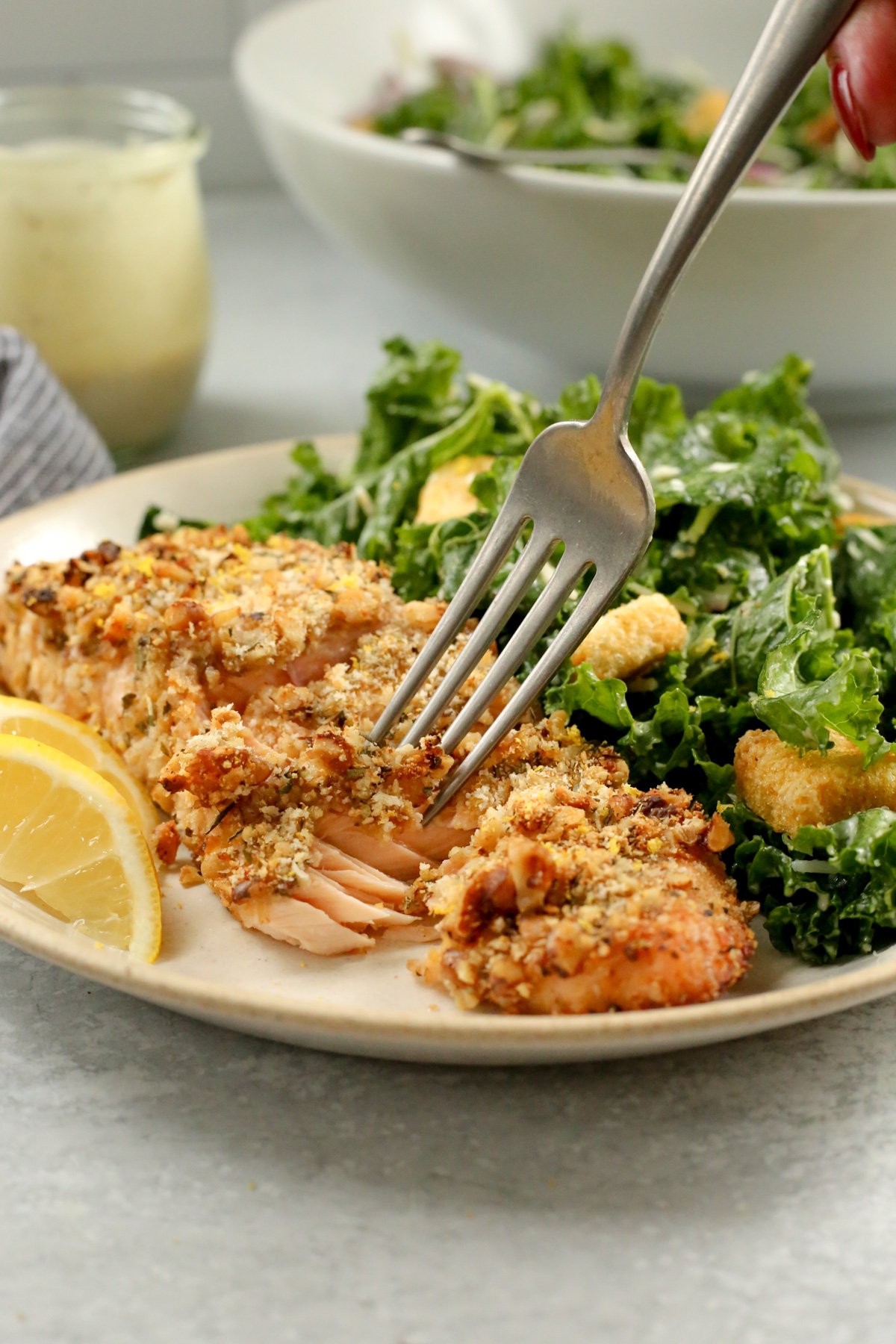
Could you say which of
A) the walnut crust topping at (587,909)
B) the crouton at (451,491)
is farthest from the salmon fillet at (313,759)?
the crouton at (451,491)

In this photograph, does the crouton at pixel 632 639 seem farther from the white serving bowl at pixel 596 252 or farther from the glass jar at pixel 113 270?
the glass jar at pixel 113 270

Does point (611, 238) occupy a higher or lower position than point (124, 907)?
higher

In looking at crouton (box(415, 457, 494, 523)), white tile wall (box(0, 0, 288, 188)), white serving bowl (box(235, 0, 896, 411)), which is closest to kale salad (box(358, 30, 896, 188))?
white serving bowl (box(235, 0, 896, 411))

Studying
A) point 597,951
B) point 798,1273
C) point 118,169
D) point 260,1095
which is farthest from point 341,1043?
point 118,169

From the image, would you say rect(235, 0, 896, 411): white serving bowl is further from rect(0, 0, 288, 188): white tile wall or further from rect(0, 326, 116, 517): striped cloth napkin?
rect(0, 0, 288, 188): white tile wall

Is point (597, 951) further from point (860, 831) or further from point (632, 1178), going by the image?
point (860, 831)

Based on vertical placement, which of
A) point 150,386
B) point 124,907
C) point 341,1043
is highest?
point 341,1043
